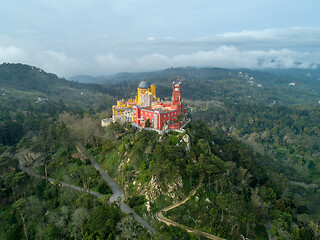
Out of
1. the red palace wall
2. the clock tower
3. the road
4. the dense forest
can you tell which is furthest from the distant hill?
the clock tower

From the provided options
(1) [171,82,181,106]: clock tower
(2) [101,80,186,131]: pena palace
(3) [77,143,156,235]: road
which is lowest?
(3) [77,143,156,235]: road

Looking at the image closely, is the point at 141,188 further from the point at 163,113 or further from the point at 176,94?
the point at 176,94

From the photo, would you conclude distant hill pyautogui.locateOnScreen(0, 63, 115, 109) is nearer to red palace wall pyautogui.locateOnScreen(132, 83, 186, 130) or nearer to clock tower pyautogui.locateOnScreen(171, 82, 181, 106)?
red palace wall pyautogui.locateOnScreen(132, 83, 186, 130)

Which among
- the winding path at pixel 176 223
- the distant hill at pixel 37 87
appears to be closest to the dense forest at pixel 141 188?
the winding path at pixel 176 223

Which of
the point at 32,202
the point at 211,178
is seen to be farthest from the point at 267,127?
the point at 32,202

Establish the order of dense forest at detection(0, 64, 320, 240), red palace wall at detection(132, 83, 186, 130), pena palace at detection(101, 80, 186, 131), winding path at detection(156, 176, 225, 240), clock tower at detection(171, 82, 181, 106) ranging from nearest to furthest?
winding path at detection(156, 176, 225, 240) < dense forest at detection(0, 64, 320, 240) < red palace wall at detection(132, 83, 186, 130) < pena palace at detection(101, 80, 186, 131) < clock tower at detection(171, 82, 181, 106)

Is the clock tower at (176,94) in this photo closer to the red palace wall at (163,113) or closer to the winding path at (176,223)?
the red palace wall at (163,113)

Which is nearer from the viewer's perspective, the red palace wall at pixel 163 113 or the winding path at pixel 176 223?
the winding path at pixel 176 223
